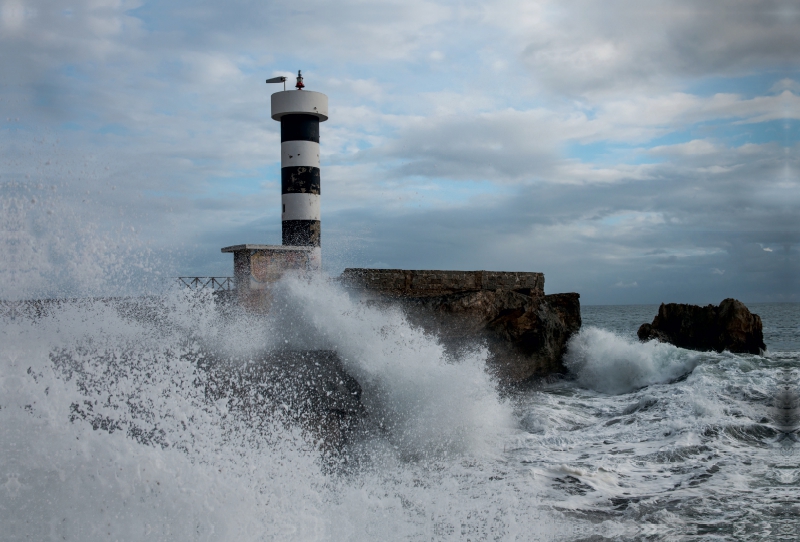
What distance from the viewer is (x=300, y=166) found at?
1358cm

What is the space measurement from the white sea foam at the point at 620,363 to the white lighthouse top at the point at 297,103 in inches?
306

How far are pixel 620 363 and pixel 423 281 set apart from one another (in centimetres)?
374

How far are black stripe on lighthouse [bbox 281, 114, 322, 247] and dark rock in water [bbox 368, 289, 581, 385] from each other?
15.3 ft

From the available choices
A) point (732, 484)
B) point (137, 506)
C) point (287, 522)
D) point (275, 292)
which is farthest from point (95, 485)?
point (275, 292)

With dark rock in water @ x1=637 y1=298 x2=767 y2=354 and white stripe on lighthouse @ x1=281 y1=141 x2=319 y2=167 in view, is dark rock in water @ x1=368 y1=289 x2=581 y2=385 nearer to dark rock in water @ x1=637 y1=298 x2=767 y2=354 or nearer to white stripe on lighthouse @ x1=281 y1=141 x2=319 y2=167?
white stripe on lighthouse @ x1=281 y1=141 x2=319 y2=167

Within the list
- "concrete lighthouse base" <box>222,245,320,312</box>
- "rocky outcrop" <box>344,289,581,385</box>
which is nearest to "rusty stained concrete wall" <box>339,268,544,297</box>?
"rocky outcrop" <box>344,289,581,385</box>

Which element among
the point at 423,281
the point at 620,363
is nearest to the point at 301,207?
the point at 423,281

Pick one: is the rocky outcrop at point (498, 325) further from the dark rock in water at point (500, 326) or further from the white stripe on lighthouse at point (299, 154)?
the white stripe on lighthouse at point (299, 154)

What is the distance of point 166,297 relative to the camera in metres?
8.36

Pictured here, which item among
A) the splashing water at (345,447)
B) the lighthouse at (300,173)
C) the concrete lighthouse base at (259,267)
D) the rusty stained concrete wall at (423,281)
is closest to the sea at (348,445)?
the splashing water at (345,447)

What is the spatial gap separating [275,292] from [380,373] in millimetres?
3872

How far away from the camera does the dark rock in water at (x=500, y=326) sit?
9.31 meters

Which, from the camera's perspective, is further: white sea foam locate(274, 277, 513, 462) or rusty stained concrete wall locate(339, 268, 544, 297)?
rusty stained concrete wall locate(339, 268, 544, 297)

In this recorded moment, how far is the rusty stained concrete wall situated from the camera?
1002 centimetres
